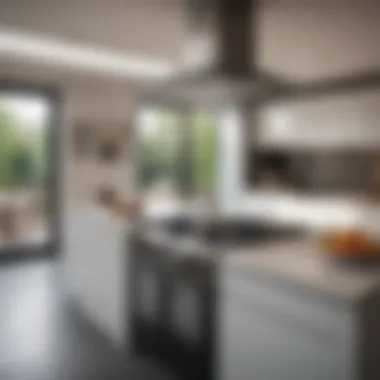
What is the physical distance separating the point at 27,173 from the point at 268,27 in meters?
3.48

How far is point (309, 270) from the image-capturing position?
1.88m

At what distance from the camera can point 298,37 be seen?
134 inches

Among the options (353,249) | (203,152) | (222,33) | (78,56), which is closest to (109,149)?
(203,152)

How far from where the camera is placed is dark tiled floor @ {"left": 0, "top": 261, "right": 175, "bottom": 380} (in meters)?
2.77

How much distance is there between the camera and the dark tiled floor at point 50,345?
2773 mm

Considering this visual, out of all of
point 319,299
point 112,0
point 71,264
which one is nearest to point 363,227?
point 319,299

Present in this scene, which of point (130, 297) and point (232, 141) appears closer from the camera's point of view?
point (130, 297)

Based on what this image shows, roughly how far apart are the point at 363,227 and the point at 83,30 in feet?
8.08

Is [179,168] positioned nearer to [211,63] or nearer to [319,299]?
[211,63]

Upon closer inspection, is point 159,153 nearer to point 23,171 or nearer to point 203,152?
point 203,152

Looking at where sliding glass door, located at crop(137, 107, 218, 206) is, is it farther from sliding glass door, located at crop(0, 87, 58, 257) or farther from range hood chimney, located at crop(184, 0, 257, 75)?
range hood chimney, located at crop(184, 0, 257, 75)

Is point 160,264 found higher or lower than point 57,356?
higher

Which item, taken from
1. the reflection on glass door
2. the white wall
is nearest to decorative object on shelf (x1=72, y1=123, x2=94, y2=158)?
the white wall

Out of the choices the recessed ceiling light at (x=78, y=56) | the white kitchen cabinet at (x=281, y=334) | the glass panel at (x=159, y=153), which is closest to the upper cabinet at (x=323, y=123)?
the recessed ceiling light at (x=78, y=56)
